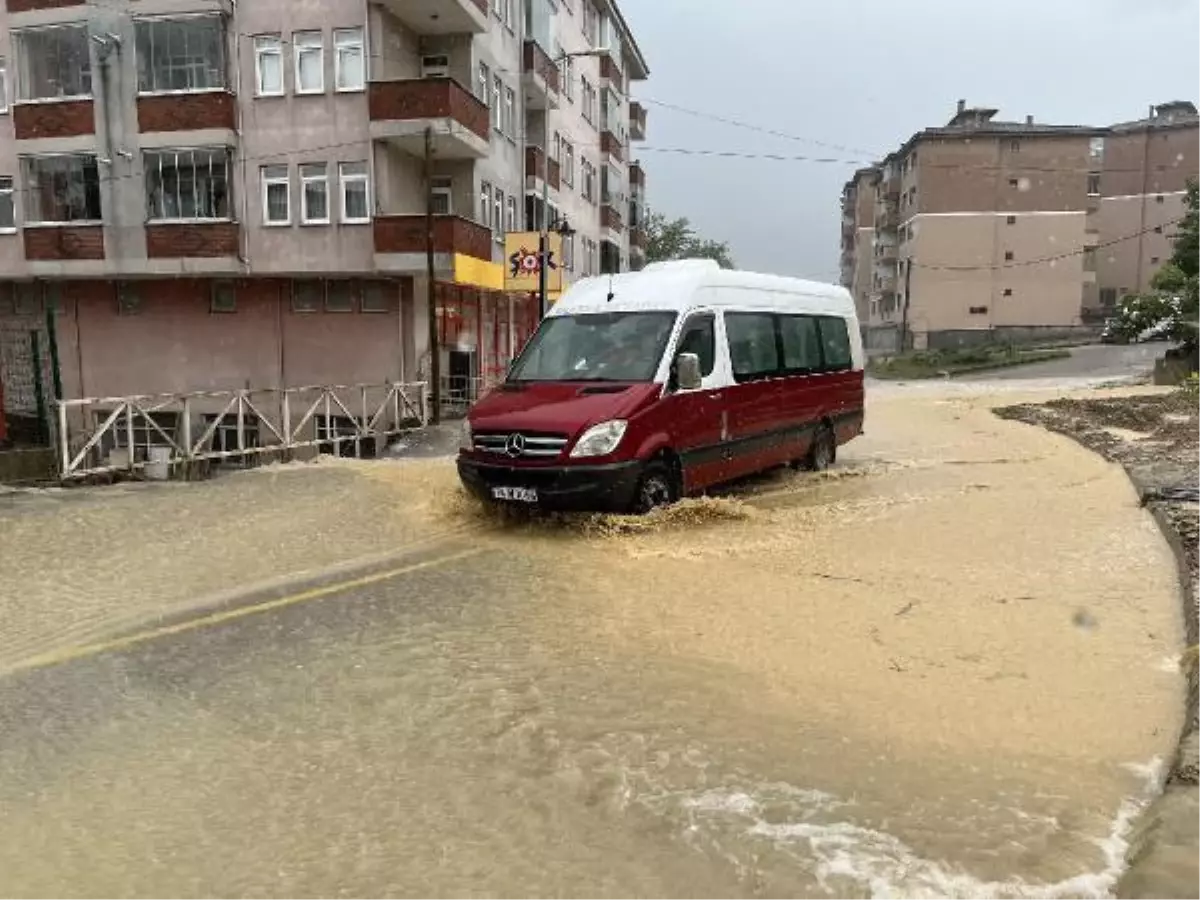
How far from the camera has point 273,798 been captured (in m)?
3.83

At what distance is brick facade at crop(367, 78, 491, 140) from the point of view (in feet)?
72.2

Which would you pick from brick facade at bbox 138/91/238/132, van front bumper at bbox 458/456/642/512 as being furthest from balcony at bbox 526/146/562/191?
van front bumper at bbox 458/456/642/512

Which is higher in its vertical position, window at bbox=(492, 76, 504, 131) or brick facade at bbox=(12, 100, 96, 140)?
window at bbox=(492, 76, 504, 131)

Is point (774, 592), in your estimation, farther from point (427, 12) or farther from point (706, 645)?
point (427, 12)

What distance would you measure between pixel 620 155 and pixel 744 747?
43614 millimetres

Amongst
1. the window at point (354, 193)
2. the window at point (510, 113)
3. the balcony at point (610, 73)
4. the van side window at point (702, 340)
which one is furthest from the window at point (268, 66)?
the balcony at point (610, 73)

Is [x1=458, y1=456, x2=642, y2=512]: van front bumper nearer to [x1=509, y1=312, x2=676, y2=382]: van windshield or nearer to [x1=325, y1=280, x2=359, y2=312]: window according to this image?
[x1=509, y1=312, x2=676, y2=382]: van windshield

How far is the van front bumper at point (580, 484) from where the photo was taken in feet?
26.2

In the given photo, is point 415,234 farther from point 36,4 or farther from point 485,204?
point 36,4

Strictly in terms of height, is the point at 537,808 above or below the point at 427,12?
below

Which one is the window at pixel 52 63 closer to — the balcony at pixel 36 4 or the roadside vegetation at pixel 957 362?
the balcony at pixel 36 4

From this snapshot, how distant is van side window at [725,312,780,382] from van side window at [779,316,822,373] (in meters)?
0.33

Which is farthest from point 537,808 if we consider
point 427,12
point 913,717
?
point 427,12

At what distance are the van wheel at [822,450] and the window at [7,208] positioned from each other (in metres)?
21.9
